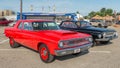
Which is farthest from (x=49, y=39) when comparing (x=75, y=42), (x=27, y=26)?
(x=27, y=26)

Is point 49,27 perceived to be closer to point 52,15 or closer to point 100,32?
point 100,32

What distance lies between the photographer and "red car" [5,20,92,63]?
20.2 feet

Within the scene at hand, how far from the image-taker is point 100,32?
9820mm

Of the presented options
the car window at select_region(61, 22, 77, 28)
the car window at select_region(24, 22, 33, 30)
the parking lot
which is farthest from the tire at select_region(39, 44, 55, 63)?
the car window at select_region(61, 22, 77, 28)

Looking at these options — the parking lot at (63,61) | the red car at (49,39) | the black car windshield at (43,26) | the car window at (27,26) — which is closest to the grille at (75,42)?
the red car at (49,39)

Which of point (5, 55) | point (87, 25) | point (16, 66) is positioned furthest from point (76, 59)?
point (87, 25)

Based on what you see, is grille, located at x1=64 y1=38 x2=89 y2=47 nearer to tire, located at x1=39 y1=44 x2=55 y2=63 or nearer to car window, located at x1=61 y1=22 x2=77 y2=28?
tire, located at x1=39 y1=44 x2=55 y2=63

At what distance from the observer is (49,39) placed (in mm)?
6297

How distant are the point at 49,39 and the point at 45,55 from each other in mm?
768

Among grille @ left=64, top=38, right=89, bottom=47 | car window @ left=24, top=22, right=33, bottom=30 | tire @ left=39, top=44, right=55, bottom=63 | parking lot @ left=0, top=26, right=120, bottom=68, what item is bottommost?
parking lot @ left=0, top=26, right=120, bottom=68

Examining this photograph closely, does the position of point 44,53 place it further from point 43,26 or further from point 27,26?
point 27,26

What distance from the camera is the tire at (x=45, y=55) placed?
6.54 m

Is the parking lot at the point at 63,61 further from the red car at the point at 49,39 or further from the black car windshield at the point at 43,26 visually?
the black car windshield at the point at 43,26

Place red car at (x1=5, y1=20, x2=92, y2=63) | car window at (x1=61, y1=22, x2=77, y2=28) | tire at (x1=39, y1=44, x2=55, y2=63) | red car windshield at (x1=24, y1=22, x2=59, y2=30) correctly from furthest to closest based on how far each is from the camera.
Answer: car window at (x1=61, y1=22, x2=77, y2=28), red car windshield at (x1=24, y1=22, x2=59, y2=30), tire at (x1=39, y1=44, x2=55, y2=63), red car at (x1=5, y1=20, x2=92, y2=63)
